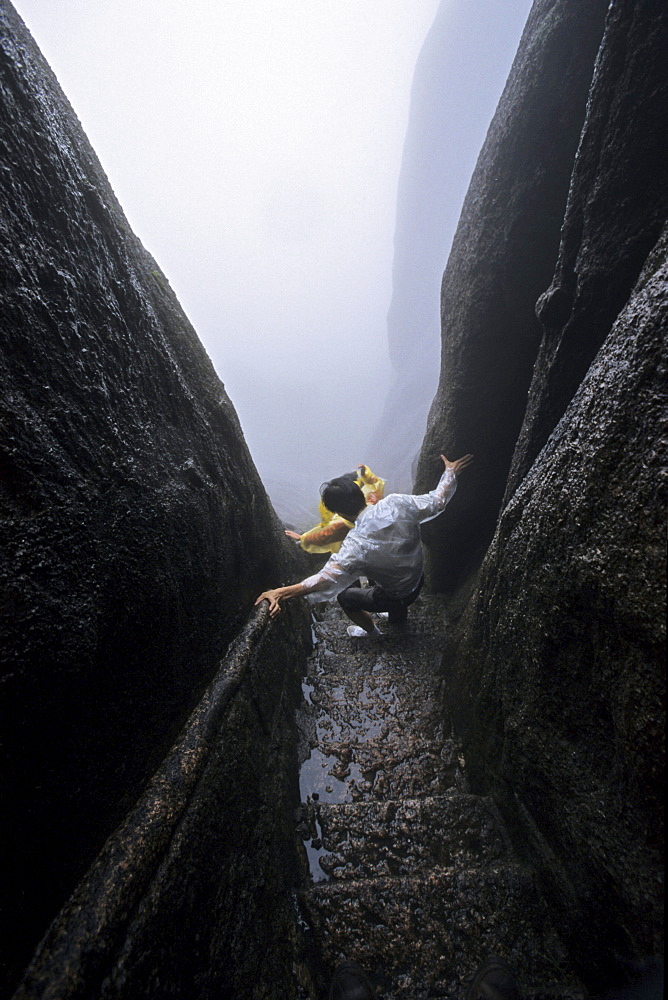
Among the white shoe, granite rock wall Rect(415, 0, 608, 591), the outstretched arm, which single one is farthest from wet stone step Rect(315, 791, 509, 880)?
granite rock wall Rect(415, 0, 608, 591)

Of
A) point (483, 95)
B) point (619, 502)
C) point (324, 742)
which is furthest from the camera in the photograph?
point (483, 95)

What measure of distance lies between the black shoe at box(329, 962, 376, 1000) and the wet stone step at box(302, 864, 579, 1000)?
55 millimetres

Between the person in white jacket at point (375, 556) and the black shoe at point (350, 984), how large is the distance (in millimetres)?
1660

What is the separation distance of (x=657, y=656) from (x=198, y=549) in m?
1.95

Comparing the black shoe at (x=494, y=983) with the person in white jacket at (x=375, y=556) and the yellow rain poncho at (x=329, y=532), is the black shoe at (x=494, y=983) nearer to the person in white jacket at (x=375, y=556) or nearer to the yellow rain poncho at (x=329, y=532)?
the person in white jacket at (x=375, y=556)

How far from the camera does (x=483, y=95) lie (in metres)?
64.7

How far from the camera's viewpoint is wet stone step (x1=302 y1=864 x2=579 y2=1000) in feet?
5.26

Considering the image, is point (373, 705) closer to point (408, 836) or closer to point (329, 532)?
point (408, 836)

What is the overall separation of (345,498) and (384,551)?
593mm

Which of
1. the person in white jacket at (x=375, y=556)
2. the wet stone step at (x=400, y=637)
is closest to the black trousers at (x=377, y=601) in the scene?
the person in white jacket at (x=375, y=556)

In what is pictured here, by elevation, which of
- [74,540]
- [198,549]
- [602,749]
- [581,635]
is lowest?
[602,749]

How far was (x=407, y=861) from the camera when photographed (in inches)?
78.8

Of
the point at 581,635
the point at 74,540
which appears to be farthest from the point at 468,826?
the point at 74,540

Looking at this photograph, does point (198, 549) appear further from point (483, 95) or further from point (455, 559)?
point (483, 95)
